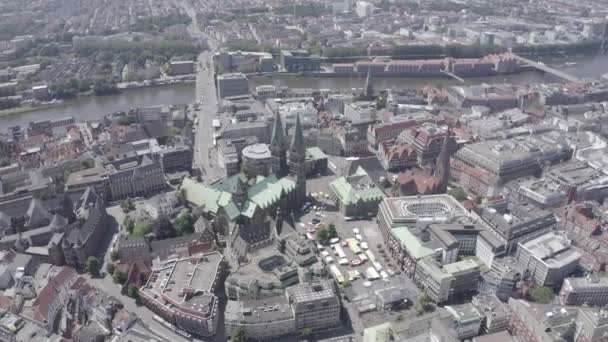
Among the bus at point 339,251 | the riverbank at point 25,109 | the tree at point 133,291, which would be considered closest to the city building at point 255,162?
the bus at point 339,251

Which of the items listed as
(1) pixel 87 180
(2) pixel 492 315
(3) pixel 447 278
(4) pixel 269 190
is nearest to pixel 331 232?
(4) pixel 269 190

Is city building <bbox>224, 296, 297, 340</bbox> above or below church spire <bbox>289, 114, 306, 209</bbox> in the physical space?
below

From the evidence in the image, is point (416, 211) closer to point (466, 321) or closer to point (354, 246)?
point (354, 246)

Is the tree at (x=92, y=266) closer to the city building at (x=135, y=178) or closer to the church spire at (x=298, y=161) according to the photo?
the city building at (x=135, y=178)

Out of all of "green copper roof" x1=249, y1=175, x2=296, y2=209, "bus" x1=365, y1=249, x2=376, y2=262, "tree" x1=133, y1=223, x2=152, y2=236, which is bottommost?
"bus" x1=365, y1=249, x2=376, y2=262

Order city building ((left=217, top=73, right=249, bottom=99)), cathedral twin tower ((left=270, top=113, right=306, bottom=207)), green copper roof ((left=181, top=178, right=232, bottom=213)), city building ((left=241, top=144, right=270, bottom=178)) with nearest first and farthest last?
green copper roof ((left=181, top=178, right=232, bottom=213)), cathedral twin tower ((left=270, top=113, right=306, bottom=207)), city building ((left=241, top=144, right=270, bottom=178)), city building ((left=217, top=73, right=249, bottom=99))

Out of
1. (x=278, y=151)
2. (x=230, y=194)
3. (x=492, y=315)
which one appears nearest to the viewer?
(x=492, y=315)

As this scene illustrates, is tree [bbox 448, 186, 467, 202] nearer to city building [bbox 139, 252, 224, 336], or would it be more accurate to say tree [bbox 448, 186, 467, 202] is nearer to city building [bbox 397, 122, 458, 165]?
city building [bbox 397, 122, 458, 165]

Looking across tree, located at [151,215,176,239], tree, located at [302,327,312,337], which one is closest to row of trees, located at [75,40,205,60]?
tree, located at [151,215,176,239]
